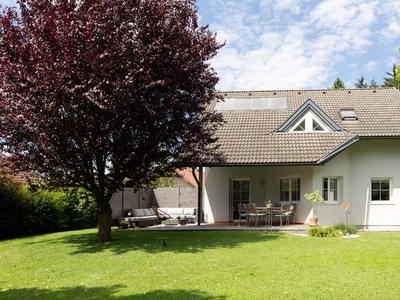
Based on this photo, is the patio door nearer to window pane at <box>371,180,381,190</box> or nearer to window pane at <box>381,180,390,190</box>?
window pane at <box>371,180,381,190</box>

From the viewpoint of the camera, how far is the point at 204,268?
9430mm

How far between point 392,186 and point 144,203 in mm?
13382

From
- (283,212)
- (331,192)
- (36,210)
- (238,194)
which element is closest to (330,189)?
(331,192)

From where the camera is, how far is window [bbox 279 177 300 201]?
1861 centimetres

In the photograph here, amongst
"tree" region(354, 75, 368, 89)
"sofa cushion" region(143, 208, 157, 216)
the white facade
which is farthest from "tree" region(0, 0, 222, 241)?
"tree" region(354, 75, 368, 89)

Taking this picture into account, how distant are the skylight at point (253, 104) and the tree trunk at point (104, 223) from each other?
9.96 meters

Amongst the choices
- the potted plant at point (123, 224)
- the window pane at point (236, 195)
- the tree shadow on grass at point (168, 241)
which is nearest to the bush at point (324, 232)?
the tree shadow on grass at point (168, 241)

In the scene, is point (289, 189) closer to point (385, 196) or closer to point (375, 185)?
point (375, 185)

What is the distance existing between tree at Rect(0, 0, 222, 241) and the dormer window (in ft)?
23.5

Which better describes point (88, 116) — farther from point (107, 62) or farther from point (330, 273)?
point (330, 273)

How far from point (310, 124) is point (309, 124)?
0.04 m

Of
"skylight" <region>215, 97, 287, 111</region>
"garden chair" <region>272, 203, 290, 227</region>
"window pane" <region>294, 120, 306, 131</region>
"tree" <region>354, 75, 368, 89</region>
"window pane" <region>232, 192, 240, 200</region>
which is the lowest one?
"garden chair" <region>272, 203, 290, 227</region>

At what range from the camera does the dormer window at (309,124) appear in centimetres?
1911

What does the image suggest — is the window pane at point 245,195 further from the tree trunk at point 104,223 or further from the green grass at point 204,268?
the tree trunk at point 104,223
